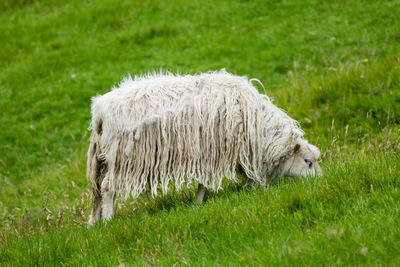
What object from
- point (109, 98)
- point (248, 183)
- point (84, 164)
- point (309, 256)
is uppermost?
point (109, 98)

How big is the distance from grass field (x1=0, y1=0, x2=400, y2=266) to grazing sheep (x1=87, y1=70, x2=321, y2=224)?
313mm

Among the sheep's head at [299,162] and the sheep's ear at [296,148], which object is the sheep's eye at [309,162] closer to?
the sheep's head at [299,162]

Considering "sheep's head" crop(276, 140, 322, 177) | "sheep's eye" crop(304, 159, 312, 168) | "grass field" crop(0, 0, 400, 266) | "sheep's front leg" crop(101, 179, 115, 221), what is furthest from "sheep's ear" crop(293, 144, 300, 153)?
"sheep's front leg" crop(101, 179, 115, 221)

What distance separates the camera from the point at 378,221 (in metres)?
3.31

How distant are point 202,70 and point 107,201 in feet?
22.9

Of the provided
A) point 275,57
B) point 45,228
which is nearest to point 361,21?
point 275,57

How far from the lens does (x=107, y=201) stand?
4980mm

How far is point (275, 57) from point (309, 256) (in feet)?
30.0

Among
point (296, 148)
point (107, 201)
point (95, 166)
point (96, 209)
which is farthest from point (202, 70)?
point (107, 201)

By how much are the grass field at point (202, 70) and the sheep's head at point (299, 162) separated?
36 cm

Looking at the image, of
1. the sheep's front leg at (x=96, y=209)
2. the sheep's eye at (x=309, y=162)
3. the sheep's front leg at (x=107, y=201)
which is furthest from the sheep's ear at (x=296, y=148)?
the sheep's front leg at (x=96, y=209)

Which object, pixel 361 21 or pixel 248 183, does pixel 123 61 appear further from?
pixel 248 183

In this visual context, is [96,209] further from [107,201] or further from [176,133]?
[176,133]

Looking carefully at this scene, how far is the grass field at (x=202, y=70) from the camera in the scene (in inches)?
141
